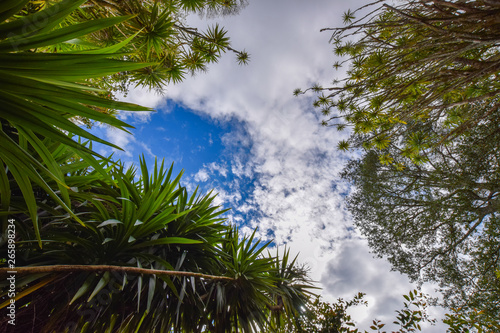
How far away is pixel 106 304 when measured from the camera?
1.83 meters

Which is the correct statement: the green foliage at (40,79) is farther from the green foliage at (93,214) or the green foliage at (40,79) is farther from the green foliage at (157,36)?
the green foliage at (157,36)

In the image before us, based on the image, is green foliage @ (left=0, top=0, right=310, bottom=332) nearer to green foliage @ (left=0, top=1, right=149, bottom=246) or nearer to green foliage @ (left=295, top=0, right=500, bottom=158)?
green foliage @ (left=0, top=1, right=149, bottom=246)

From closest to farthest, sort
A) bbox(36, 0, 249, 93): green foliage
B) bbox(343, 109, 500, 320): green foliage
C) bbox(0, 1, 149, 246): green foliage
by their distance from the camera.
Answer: bbox(0, 1, 149, 246): green foliage → bbox(36, 0, 249, 93): green foliage → bbox(343, 109, 500, 320): green foliage

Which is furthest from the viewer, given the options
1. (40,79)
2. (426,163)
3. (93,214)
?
(426,163)

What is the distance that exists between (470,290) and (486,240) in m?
1.64

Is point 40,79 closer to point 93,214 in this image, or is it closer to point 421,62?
point 93,214

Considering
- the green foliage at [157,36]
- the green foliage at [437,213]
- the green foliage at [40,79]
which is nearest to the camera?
the green foliage at [40,79]

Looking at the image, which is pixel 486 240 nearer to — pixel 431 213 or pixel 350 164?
pixel 431 213

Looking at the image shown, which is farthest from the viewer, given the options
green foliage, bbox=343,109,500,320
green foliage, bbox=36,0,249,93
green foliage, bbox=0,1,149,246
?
green foliage, bbox=343,109,500,320

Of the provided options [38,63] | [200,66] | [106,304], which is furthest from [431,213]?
[38,63]

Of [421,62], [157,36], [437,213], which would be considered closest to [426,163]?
[437,213]

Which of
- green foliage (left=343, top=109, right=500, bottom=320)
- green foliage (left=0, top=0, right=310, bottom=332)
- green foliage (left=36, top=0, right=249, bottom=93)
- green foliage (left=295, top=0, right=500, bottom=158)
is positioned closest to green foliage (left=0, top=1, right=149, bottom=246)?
green foliage (left=0, top=0, right=310, bottom=332)

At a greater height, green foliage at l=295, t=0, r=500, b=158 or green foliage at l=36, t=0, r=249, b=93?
green foliage at l=295, t=0, r=500, b=158

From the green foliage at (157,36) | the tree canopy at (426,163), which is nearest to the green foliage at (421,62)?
the tree canopy at (426,163)
